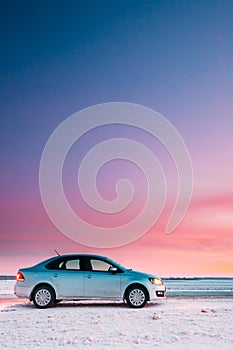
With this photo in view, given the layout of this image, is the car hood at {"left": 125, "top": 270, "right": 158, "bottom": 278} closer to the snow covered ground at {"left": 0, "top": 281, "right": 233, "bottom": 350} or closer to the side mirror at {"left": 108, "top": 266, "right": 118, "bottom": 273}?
the side mirror at {"left": 108, "top": 266, "right": 118, "bottom": 273}

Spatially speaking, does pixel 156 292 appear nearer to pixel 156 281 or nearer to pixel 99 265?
pixel 156 281

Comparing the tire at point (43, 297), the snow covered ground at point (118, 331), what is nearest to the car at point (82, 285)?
the tire at point (43, 297)

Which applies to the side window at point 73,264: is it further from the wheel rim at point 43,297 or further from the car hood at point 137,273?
the car hood at point 137,273

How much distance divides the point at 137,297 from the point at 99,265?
1.62 m

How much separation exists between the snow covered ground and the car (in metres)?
2.55

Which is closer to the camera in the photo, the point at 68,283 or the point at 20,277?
the point at 68,283

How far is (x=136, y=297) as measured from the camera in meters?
14.4

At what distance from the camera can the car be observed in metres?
14.3

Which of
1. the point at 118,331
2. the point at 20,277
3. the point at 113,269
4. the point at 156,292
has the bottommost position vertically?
the point at 118,331

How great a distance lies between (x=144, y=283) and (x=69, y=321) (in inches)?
187

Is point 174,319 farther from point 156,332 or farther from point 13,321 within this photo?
point 13,321

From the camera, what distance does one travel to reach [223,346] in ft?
25.0

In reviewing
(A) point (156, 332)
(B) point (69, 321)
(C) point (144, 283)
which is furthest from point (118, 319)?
(C) point (144, 283)

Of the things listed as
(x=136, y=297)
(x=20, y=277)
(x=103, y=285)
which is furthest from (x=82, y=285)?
(x=20, y=277)
